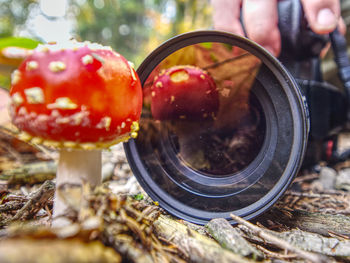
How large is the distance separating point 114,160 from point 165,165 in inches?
28.4

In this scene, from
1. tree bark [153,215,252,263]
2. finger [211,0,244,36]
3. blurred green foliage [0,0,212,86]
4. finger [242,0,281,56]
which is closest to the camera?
tree bark [153,215,252,263]

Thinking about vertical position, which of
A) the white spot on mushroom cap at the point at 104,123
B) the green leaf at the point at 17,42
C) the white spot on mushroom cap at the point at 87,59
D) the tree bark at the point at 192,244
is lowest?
the tree bark at the point at 192,244

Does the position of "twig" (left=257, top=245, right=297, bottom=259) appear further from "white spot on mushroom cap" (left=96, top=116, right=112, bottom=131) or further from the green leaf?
the green leaf

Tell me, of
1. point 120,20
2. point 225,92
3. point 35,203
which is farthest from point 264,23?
point 120,20

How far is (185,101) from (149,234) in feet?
1.66

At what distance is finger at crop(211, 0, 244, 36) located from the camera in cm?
114

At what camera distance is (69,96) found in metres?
0.53

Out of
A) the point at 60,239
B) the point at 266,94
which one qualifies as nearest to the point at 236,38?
the point at 266,94

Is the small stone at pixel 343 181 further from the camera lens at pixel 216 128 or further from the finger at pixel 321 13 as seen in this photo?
the finger at pixel 321 13

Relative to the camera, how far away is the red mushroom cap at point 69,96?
525 millimetres

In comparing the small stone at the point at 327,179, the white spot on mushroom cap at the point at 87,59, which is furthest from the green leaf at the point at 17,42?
the small stone at the point at 327,179

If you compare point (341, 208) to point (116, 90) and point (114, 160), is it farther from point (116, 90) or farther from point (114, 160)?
point (114, 160)

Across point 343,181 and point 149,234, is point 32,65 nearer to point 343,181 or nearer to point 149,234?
point 149,234

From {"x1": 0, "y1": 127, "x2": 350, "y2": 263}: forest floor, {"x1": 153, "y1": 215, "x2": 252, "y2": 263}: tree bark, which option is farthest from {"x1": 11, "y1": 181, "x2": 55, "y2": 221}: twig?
{"x1": 153, "y1": 215, "x2": 252, "y2": 263}: tree bark
